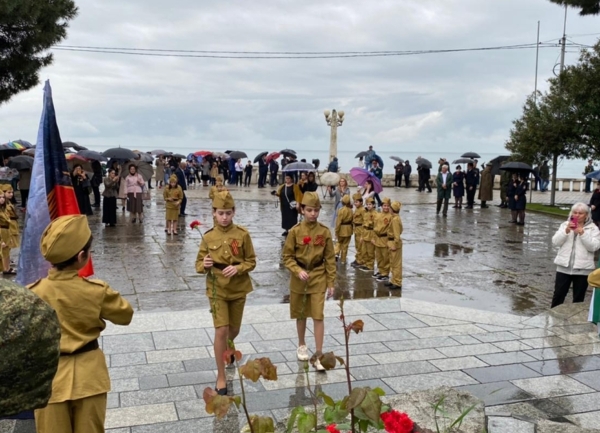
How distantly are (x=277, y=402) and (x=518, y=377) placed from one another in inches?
91.8

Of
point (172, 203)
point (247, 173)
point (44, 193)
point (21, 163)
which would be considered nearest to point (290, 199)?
point (172, 203)

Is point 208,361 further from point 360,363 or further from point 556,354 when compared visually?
point 556,354

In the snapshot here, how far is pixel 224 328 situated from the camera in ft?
18.2

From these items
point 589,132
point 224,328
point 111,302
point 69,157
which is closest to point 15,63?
point 69,157

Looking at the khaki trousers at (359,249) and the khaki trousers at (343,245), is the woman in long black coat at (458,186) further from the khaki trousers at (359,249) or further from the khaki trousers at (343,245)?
the khaki trousers at (343,245)

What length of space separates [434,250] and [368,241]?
9.88ft

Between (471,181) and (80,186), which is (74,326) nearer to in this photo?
(80,186)

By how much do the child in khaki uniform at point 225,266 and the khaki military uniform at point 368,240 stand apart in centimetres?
626

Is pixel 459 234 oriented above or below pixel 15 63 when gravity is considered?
below

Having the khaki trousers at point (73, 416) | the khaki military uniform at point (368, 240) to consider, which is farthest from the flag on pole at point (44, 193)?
the khaki military uniform at point (368, 240)

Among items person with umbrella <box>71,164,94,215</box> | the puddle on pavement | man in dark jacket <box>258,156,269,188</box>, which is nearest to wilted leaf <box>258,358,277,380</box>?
the puddle on pavement

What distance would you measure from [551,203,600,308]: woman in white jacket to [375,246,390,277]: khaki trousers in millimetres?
3442

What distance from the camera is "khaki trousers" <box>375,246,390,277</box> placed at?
11.0 m

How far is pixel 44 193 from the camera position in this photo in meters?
4.81
